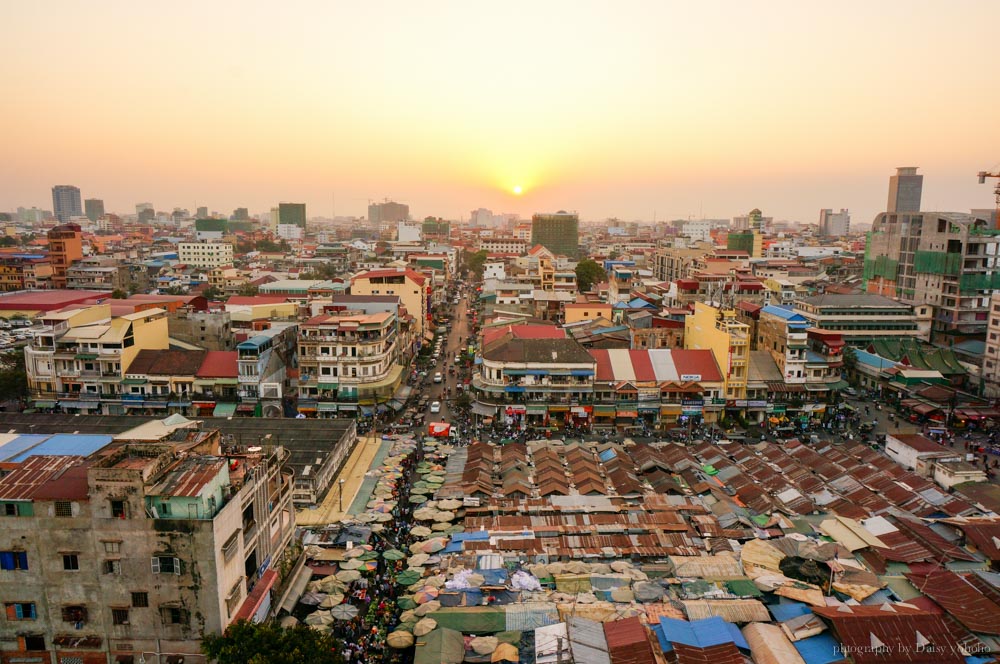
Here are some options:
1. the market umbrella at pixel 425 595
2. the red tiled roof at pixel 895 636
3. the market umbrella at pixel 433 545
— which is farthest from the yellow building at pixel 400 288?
the red tiled roof at pixel 895 636

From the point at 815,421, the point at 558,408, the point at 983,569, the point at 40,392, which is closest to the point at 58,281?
the point at 40,392

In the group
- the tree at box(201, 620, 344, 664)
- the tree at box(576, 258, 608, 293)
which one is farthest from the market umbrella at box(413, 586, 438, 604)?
the tree at box(576, 258, 608, 293)

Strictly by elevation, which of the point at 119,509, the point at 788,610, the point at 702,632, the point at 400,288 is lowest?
the point at 788,610

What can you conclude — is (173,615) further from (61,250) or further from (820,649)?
(61,250)

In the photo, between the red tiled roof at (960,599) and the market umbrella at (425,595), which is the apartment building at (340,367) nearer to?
the market umbrella at (425,595)

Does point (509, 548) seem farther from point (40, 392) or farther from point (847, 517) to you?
point (40, 392)

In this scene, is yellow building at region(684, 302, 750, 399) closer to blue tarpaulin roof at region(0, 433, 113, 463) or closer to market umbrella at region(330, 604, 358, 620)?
market umbrella at region(330, 604, 358, 620)

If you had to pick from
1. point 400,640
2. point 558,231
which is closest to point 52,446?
point 400,640
